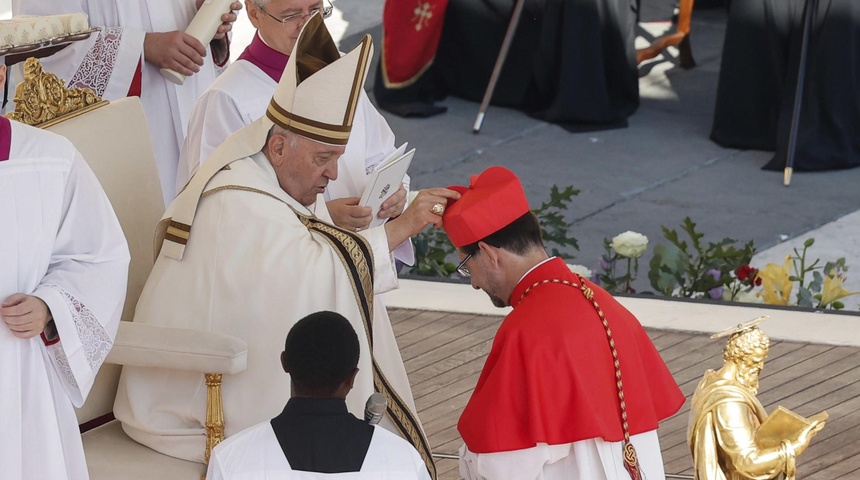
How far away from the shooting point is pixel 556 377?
2.93m

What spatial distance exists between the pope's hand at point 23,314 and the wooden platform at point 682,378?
140cm

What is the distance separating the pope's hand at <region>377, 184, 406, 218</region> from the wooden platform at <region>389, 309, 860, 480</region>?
740mm

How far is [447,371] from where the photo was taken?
177 inches

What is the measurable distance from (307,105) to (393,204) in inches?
27.0

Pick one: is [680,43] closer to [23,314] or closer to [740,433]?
[740,433]

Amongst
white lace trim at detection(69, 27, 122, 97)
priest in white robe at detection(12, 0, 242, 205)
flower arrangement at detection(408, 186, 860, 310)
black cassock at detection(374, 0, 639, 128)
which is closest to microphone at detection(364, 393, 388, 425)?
priest in white robe at detection(12, 0, 242, 205)

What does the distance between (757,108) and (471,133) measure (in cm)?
167

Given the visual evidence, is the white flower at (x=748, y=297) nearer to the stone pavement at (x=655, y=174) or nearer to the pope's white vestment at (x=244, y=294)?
the stone pavement at (x=655, y=174)

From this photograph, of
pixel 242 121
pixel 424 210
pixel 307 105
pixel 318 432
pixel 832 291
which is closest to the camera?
pixel 318 432

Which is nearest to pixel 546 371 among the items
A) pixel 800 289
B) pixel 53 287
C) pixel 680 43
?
pixel 53 287

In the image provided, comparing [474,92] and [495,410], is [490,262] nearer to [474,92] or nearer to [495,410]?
[495,410]

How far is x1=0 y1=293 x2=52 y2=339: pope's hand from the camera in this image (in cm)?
280

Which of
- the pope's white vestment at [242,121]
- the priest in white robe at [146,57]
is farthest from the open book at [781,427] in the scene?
the priest in white robe at [146,57]

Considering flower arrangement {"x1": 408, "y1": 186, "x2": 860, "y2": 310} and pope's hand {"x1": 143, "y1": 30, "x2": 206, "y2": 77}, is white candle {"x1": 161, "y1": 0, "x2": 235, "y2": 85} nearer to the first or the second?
pope's hand {"x1": 143, "y1": 30, "x2": 206, "y2": 77}
